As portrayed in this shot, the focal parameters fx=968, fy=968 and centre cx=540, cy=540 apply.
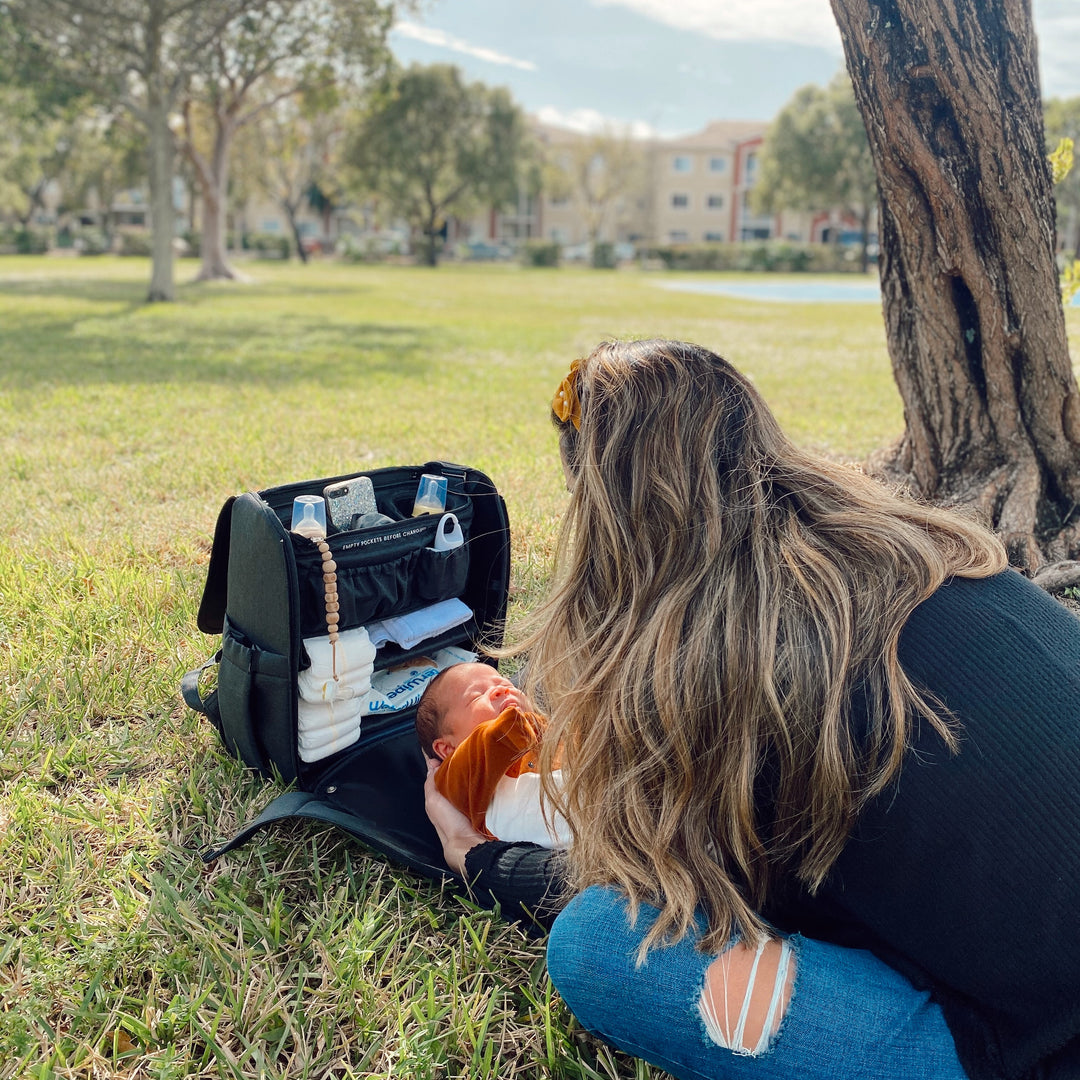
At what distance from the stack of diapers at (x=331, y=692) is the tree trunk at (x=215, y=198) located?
2110 cm

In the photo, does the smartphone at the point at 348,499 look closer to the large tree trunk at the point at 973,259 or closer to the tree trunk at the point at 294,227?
the large tree trunk at the point at 973,259

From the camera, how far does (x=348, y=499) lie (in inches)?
99.7

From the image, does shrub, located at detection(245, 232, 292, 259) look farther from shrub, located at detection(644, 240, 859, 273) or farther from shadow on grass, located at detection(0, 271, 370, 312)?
shadow on grass, located at detection(0, 271, 370, 312)

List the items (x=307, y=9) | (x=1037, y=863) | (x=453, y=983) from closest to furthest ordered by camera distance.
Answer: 1. (x=1037, y=863)
2. (x=453, y=983)
3. (x=307, y=9)

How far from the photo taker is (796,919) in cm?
159

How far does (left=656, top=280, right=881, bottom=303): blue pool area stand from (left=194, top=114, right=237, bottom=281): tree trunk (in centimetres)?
1148

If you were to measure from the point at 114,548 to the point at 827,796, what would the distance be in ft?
10.2

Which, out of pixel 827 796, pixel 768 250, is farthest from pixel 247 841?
pixel 768 250

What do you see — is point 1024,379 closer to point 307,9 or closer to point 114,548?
point 114,548

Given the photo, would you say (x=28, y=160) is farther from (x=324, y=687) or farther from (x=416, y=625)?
(x=324, y=687)

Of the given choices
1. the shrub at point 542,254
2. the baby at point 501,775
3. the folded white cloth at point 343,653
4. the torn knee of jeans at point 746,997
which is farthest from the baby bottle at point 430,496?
the shrub at point 542,254

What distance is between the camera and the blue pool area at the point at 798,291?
75.0ft

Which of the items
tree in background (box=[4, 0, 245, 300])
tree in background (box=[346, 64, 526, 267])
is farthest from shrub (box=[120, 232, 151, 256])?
tree in background (box=[4, 0, 245, 300])

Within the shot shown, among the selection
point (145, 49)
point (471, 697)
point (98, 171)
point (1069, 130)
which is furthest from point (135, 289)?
point (1069, 130)
